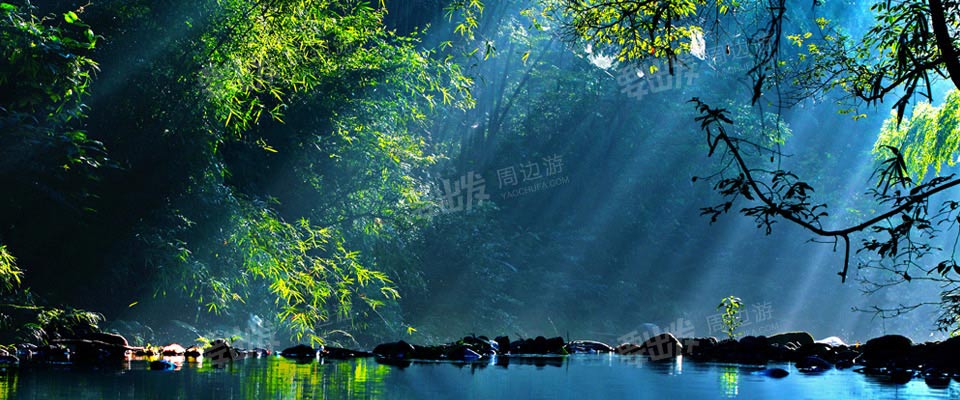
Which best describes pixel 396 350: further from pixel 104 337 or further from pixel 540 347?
pixel 104 337

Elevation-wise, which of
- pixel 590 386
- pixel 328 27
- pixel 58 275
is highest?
pixel 328 27

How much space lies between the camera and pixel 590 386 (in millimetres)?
7023

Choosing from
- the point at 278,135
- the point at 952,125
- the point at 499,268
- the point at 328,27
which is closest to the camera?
the point at 952,125

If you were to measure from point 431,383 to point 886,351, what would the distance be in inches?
272

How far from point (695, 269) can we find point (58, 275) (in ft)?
75.8

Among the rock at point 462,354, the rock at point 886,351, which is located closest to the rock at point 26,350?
the rock at point 462,354

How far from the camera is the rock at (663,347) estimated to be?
12.9 meters

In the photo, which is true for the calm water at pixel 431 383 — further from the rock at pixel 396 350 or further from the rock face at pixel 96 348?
the rock at pixel 396 350

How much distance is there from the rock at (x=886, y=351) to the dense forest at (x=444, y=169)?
1.00 meters

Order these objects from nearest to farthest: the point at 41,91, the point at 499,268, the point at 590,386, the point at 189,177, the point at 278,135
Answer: the point at 590,386
the point at 41,91
the point at 189,177
the point at 278,135
the point at 499,268

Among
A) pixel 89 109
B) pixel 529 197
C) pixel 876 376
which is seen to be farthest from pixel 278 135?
pixel 529 197

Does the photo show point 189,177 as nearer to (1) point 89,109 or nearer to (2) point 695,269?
(1) point 89,109

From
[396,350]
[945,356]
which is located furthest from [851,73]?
[396,350]

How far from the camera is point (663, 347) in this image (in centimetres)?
1326
